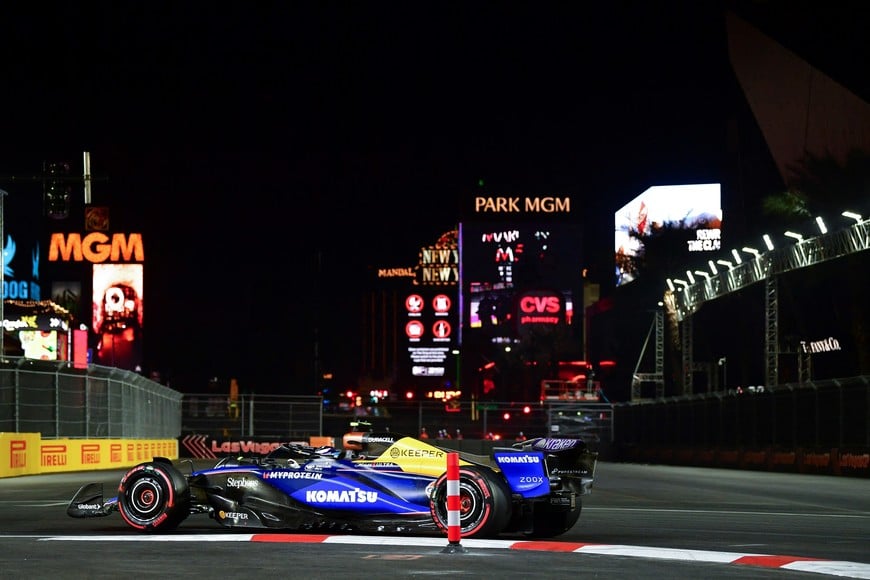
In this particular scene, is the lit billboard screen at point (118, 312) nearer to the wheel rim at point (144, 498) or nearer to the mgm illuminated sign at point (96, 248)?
the mgm illuminated sign at point (96, 248)

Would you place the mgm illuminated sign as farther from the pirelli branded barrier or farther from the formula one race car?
the formula one race car

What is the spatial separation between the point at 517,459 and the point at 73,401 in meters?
24.9

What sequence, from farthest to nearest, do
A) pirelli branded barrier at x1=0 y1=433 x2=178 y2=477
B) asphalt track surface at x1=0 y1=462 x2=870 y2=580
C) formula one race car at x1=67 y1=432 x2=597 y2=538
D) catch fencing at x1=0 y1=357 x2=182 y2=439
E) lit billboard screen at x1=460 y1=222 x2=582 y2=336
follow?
lit billboard screen at x1=460 y1=222 x2=582 y2=336
catch fencing at x1=0 y1=357 x2=182 y2=439
pirelli branded barrier at x1=0 y1=433 x2=178 y2=477
formula one race car at x1=67 y1=432 x2=597 y2=538
asphalt track surface at x1=0 y1=462 x2=870 y2=580

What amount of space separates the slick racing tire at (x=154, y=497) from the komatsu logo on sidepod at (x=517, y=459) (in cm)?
309

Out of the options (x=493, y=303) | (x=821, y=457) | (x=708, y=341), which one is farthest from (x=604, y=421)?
(x=493, y=303)

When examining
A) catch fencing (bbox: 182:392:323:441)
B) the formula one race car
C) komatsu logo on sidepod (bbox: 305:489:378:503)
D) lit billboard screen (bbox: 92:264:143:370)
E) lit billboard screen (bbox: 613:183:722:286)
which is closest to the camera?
the formula one race car

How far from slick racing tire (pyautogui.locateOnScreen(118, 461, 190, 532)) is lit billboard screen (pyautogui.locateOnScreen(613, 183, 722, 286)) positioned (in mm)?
89961

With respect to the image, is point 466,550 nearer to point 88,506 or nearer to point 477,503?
point 477,503

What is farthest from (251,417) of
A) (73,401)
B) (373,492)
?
(373,492)

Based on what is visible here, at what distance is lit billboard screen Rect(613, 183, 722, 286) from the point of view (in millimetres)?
99750

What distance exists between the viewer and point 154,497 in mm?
12562

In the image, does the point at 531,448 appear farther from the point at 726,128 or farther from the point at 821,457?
the point at 726,128

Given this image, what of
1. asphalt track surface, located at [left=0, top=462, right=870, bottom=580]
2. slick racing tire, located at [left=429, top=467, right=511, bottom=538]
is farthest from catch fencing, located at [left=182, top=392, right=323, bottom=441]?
slick racing tire, located at [left=429, top=467, right=511, bottom=538]

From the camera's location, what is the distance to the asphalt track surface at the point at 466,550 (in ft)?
30.7
